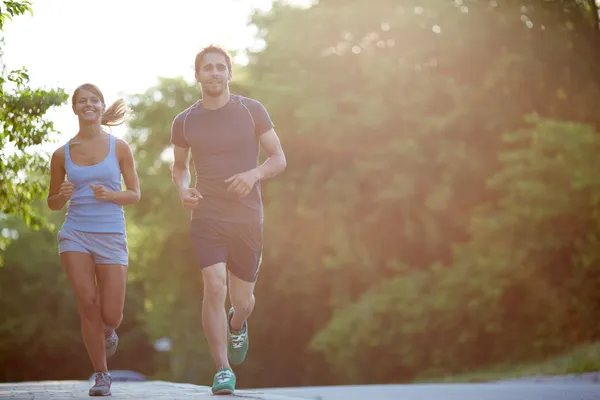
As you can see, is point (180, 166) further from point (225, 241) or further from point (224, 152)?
point (225, 241)

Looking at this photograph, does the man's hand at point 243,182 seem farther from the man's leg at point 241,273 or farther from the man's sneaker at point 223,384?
the man's sneaker at point 223,384

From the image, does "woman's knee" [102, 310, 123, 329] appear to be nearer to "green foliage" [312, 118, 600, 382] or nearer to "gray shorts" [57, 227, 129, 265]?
"gray shorts" [57, 227, 129, 265]

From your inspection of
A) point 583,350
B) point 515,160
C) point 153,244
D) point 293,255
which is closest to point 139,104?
point 153,244

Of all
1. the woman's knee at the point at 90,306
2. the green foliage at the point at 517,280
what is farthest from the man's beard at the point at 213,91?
the green foliage at the point at 517,280

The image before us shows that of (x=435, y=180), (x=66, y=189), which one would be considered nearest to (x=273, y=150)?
(x=66, y=189)

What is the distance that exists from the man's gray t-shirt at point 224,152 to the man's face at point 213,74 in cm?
13

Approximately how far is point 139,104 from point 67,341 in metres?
21.5

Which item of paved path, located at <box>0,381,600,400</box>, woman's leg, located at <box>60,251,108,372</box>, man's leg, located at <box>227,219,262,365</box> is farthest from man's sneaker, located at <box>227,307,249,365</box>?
woman's leg, located at <box>60,251,108,372</box>

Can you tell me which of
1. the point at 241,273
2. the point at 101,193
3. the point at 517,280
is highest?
the point at 101,193

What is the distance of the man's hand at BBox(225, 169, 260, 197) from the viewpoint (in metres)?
7.46

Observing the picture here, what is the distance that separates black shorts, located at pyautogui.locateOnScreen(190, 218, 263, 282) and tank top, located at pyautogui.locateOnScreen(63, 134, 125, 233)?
0.56 meters

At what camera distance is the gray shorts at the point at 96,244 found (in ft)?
25.5

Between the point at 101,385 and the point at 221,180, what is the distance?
5.12ft

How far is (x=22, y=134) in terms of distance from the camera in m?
15.2
